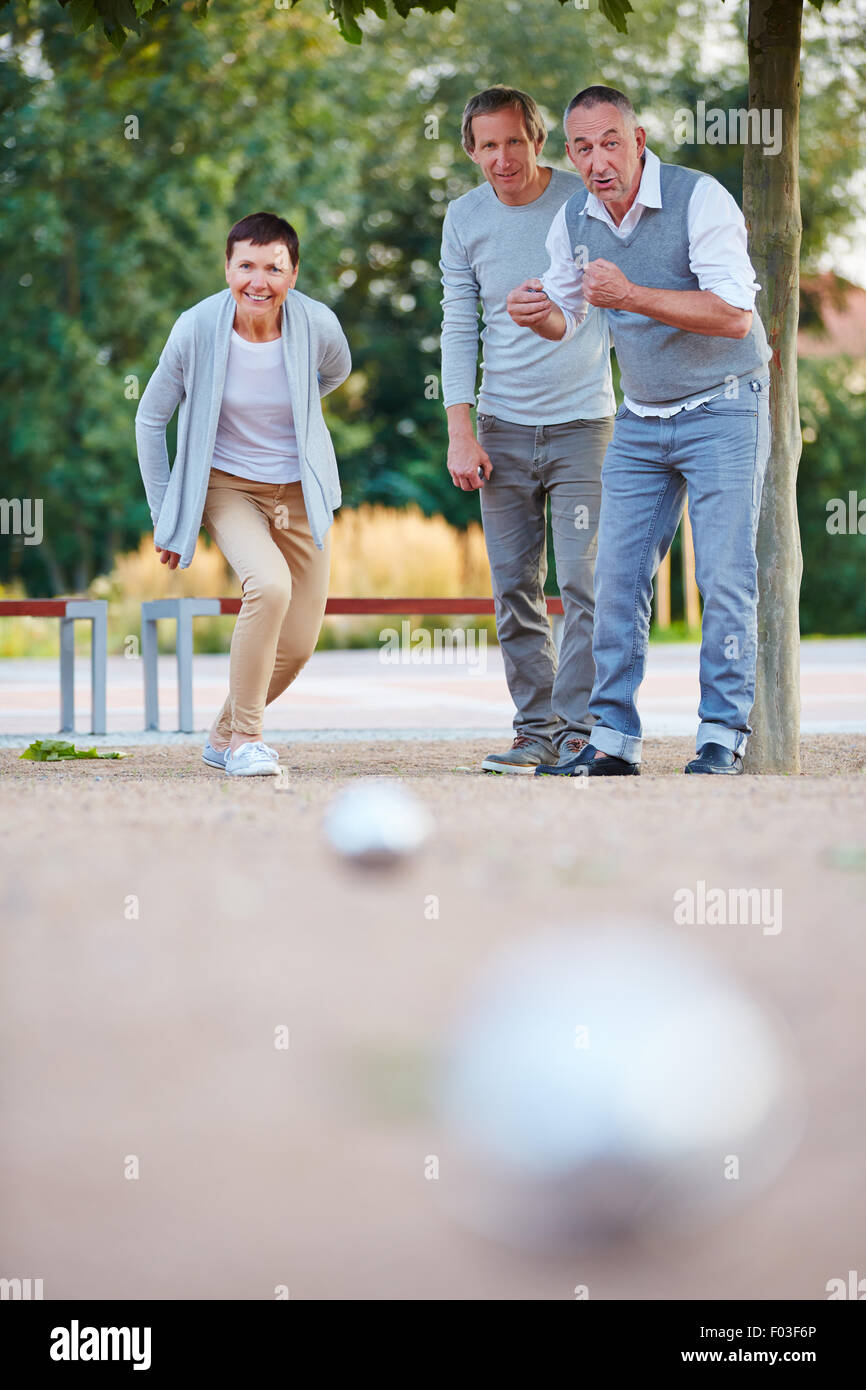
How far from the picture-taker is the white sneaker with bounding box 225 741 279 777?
4582mm

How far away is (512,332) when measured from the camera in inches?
198

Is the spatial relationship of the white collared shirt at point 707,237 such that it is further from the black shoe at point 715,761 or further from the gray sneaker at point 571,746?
the gray sneaker at point 571,746

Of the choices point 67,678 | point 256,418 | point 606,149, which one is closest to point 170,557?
point 256,418

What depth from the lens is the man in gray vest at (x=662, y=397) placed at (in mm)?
4102

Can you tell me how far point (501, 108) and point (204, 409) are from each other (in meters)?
1.22

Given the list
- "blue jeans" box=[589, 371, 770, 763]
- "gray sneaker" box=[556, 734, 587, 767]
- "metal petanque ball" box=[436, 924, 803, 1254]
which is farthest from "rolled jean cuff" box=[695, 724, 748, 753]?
"metal petanque ball" box=[436, 924, 803, 1254]

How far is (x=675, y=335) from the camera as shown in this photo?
4.24m

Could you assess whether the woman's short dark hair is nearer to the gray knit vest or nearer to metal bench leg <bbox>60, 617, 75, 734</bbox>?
the gray knit vest

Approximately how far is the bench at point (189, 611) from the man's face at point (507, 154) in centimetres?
314

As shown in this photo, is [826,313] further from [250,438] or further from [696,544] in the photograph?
[696,544]

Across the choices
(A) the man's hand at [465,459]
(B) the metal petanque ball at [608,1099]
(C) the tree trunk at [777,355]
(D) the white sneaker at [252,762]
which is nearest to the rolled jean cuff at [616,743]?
(C) the tree trunk at [777,355]
